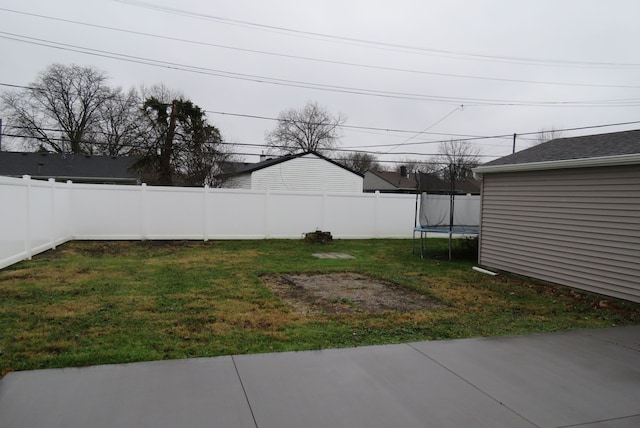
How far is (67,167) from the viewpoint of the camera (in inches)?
1085

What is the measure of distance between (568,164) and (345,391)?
21.0 ft

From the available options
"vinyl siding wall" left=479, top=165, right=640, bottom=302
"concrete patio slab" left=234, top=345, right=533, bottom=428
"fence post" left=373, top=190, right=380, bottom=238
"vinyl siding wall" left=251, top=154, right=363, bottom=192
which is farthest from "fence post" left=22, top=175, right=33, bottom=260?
"vinyl siding wall" left=251, top=154, right=363, bottom=192

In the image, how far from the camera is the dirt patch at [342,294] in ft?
19.0

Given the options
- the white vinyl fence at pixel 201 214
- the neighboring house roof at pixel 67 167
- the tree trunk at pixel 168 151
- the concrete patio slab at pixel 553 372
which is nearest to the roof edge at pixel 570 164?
the concrete patio slab at pixel 553 372

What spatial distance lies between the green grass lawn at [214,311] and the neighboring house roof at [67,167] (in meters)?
19.8

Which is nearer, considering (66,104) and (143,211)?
(143,211)

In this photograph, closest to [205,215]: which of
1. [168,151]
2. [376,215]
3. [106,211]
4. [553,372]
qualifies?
[106,211]

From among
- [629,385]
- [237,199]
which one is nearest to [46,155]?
[237,199]

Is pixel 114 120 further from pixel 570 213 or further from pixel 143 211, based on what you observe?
pixel 570 213

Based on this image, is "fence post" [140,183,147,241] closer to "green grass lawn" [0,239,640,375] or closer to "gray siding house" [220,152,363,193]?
"green grass lawn" [0,239,640,375]

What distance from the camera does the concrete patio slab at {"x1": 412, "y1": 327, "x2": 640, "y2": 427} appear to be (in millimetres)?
3008

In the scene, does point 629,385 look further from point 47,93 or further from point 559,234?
point 47,93

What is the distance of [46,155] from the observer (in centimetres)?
2802

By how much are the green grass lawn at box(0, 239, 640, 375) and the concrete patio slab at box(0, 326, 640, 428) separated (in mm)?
352
